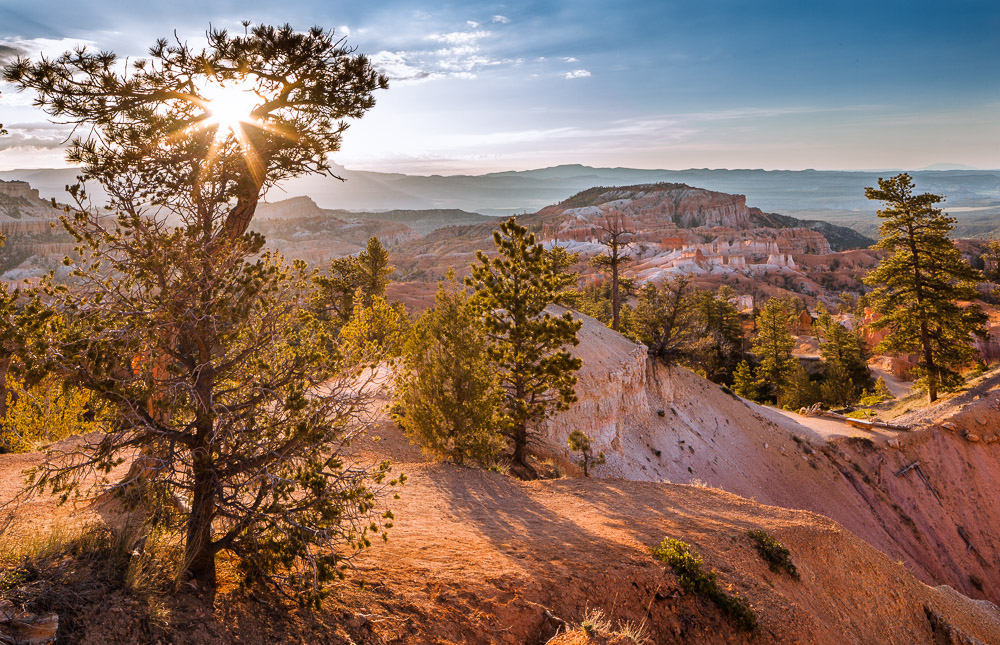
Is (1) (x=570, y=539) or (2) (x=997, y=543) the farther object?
(2) (x=997, y=543)

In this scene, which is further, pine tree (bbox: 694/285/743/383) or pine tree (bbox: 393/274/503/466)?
pine tree (bbox: 694/285/743/383)

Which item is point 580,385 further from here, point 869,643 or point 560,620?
point 560,620

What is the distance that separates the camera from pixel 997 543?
24.8m

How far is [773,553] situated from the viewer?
10.1 m

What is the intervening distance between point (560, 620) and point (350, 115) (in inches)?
326

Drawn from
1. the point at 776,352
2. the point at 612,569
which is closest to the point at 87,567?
the point at 612,569

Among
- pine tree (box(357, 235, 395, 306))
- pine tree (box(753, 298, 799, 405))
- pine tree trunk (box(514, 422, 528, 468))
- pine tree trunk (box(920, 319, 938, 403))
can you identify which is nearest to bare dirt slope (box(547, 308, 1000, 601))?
pine tree trunk (box(920, 319, 938, 403))

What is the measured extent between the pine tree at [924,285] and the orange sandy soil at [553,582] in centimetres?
1640

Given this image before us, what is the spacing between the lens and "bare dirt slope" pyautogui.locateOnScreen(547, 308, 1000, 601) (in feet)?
75.1

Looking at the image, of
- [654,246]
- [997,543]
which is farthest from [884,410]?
[654,246]

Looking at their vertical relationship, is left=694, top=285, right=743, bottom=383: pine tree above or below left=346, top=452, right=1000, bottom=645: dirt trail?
below

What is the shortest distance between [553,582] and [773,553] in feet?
17.6

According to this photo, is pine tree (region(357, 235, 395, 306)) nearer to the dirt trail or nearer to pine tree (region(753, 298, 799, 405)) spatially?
the dirt trail

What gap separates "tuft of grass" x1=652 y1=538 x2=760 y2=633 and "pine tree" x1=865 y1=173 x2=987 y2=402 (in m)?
25.3
